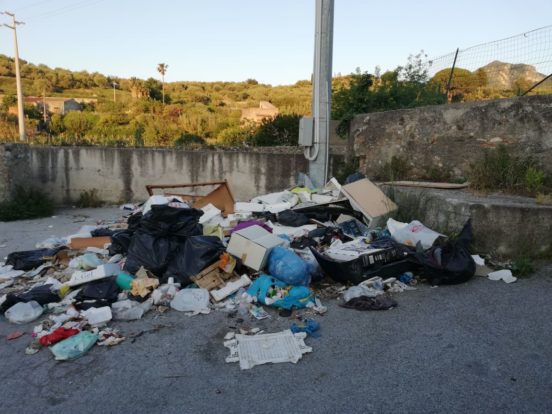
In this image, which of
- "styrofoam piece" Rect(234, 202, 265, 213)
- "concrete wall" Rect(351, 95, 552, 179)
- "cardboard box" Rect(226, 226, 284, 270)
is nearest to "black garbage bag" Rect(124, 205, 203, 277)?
"cardboard box" Rect(226, 226, 284, 270)

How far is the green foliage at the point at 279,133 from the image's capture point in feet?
32.4

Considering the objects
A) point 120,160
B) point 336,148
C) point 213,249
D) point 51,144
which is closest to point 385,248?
point 213,249

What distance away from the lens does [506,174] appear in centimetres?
486

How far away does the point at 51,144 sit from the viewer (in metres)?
9.02

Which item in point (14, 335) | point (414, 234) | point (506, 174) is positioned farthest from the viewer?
point (506, 174)

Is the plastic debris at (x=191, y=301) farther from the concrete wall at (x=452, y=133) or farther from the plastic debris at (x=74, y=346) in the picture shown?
the concrete wall at (x=452, y=133)

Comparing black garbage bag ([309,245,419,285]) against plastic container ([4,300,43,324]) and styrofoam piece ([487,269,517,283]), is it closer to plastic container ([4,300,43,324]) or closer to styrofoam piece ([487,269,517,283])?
styrofoam piece ([487,269,517,283])

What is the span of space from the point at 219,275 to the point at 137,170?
5.55m

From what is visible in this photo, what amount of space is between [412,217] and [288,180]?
11.4 feet

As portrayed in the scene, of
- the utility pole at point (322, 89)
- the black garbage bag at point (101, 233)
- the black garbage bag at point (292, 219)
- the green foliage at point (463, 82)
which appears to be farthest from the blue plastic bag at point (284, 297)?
the green foliage at point (463, 82)

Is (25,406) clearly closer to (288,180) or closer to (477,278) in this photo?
(477,278)

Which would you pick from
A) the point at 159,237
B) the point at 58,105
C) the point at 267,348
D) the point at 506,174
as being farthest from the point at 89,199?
the point at 58,105

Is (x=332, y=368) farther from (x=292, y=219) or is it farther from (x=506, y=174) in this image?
(x=506, y=174)

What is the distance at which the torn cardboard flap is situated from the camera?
518 cm
